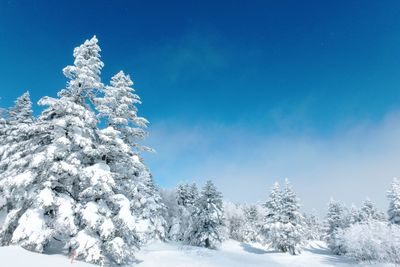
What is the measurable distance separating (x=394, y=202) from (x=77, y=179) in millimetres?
57616

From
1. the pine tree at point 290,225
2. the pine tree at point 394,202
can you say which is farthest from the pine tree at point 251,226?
the pine tree at point 394,202

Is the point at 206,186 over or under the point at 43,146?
over

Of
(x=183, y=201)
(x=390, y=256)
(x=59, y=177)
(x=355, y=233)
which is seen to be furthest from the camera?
(x=183, y=201)

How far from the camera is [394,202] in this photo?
5428 centimetres

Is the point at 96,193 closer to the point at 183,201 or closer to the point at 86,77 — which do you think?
the point at 86,77

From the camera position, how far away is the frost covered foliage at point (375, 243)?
3688 centimetres

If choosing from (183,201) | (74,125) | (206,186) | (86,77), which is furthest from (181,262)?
(183,201)

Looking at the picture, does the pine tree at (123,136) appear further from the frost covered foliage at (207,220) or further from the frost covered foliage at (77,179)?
the frost covered foliage at (207,220)

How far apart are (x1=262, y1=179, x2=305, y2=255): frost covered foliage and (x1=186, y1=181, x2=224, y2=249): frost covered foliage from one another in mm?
11867

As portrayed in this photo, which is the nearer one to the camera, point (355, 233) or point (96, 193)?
point (96, 193)

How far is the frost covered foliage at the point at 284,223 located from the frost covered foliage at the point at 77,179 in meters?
41.0

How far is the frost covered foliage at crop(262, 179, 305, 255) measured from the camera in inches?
2148

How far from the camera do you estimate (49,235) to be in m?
15.6

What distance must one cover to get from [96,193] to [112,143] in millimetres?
3904
